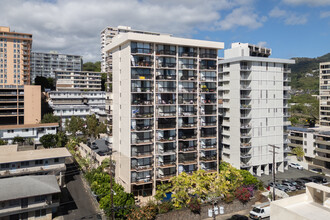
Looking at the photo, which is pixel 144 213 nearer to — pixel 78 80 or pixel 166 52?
pixel 166 52

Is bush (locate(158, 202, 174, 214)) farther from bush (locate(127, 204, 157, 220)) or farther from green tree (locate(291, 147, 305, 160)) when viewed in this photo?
green tree (locate(291, 147, 305, 160))

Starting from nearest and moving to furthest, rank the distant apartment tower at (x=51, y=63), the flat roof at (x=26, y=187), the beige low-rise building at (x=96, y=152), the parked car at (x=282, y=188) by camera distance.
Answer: the flat roof at (x=26, y=187) → the parked car at (x=282, y=188) → the beige low-rise building at (x=96, y=152) → the distant apartment tower at (x=51, y=63)

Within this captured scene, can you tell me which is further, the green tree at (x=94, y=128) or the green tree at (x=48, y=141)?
the green tree at (x=94, y=128)

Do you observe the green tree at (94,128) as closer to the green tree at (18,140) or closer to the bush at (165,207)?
the green tree at (18,140)

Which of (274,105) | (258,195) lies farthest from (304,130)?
(258,195)

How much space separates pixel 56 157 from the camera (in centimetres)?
5016

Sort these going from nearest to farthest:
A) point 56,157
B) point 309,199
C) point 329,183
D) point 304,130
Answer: point 309,199 → point 56,157 → point 329,183 → point 304,130

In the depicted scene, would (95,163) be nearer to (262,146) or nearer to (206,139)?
(206,139)

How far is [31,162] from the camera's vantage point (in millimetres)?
49188

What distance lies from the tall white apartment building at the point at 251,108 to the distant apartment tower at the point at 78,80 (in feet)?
305

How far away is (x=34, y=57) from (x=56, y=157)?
155m

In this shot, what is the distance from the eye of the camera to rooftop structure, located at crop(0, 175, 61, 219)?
Result: 35.8 metres

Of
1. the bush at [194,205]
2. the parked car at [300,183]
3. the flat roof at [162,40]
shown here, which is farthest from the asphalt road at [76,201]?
the parked car at [300,183]

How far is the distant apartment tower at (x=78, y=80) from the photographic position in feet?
431
